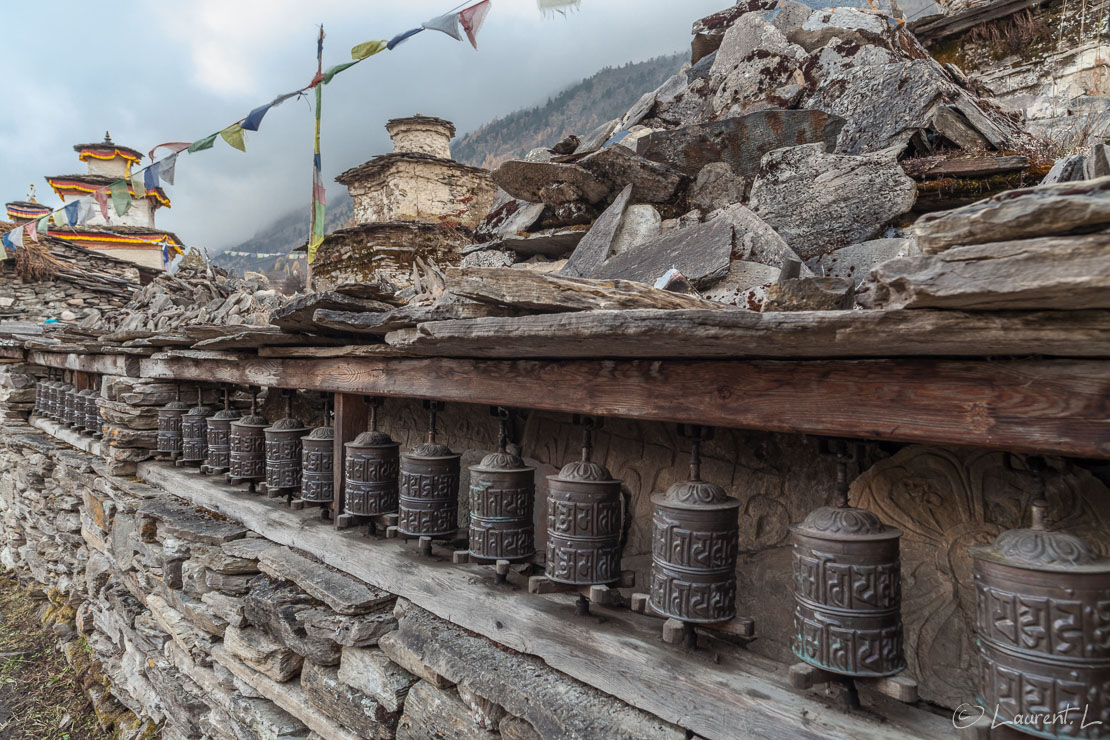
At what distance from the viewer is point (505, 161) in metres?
3.88

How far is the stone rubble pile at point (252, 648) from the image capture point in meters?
2.24

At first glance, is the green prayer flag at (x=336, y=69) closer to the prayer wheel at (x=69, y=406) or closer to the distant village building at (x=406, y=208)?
the prayer wheel at (x=69, y=406)

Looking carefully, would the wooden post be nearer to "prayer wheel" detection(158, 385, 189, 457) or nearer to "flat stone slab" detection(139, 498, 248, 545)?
"flat stone slab" detection(139, 498, 248, 545)

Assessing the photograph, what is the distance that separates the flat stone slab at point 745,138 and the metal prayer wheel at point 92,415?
5761 mm

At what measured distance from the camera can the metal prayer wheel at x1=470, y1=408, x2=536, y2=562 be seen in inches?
102

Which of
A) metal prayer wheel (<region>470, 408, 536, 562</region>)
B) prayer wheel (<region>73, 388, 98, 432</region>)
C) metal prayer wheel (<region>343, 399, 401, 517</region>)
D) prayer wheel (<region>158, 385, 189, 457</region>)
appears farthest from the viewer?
prayer wheel (<region>73, 388, 98, 432</region>)

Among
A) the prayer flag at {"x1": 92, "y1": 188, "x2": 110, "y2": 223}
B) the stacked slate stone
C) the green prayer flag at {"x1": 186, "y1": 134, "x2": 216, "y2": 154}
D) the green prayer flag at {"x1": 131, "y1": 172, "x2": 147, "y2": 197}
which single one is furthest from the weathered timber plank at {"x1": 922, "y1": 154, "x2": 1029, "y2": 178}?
the stacked slate stone

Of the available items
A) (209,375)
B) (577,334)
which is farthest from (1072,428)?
(209,375)

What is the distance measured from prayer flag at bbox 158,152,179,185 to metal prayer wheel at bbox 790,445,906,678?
7844 mm

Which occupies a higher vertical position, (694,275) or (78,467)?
(694,275)

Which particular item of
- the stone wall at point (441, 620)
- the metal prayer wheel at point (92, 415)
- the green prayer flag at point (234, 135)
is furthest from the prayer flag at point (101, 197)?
the stone wall at point (441, 620)

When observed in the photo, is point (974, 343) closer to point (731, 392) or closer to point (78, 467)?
point (731, 392)

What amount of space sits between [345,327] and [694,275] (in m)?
1.41

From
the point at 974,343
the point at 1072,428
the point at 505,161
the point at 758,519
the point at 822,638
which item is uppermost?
the point at 505,161
